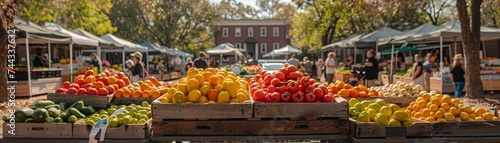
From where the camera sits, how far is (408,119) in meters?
4.86

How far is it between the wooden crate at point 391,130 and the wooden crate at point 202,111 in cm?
125

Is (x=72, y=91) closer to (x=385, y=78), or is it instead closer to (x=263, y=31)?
(x=385, y=78)

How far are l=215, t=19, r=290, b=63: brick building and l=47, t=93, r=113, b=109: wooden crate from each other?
58742mm

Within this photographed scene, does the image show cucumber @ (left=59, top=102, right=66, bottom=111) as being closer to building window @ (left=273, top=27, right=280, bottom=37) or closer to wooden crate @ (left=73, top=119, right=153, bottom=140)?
wooden crate @ (left=73, top=119, right=153, bottom=140)

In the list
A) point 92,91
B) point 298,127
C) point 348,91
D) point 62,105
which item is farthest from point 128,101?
point 348,91

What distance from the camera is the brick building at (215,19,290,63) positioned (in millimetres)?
65312

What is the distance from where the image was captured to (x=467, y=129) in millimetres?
4852

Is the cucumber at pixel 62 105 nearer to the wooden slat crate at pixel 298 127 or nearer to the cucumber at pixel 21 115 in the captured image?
the cucumber at pixel 21 115

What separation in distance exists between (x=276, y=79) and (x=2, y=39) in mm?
8298

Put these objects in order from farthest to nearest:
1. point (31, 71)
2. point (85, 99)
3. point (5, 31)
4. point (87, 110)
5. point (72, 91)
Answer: point (31, 71), point (5, 31), point (72, 91), point (85, 99), point (87, 110)

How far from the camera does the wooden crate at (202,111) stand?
4.68m

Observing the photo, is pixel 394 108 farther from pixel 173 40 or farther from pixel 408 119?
pixel 173 40

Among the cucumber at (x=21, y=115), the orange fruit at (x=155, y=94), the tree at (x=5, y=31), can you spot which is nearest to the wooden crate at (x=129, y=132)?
the cucumber at (x=21, y=115)

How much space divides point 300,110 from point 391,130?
1029 mm
